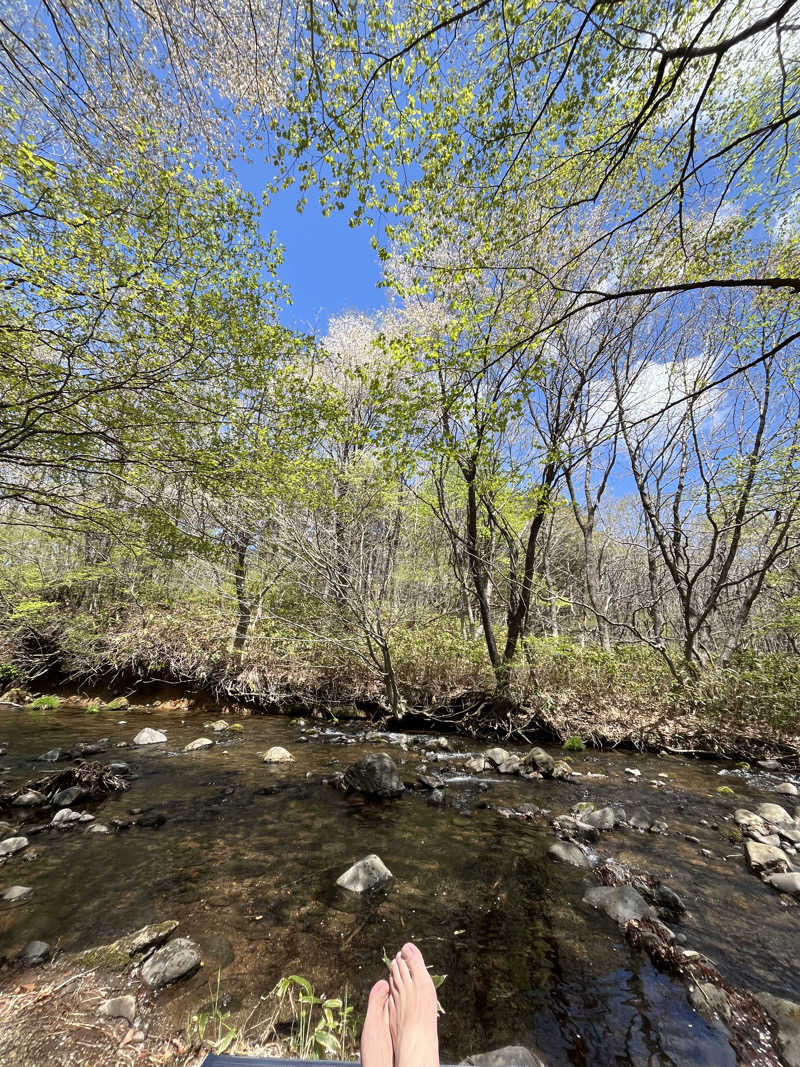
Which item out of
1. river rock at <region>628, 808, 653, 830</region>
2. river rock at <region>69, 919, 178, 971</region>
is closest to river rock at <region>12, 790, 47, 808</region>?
river rock at <region>69, 919, 178, 971</region>

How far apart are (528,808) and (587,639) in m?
9.98

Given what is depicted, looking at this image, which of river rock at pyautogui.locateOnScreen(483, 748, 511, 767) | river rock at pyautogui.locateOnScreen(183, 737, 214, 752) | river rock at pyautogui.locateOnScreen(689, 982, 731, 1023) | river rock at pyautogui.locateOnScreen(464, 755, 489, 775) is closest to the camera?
river rock at pyautogui.locateOnScreen(689, 982, 731, 1023)

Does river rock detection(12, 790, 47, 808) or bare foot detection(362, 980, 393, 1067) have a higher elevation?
bare foot detection(362, 980, 393, 1067)

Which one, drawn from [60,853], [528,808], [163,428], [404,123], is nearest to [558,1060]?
[528,808]

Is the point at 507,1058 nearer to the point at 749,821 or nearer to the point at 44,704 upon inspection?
the point at 749,821

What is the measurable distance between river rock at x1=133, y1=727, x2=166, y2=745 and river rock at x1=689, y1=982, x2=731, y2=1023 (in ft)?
23.0

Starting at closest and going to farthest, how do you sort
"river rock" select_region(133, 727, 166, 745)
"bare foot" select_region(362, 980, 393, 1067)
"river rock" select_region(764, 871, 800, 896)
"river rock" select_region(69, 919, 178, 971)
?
"bare foot" select_region(362, 980, 393, 1067) < "river rock" select_region(69, 919, 178, 971) < "river rock" select_region(764, 871, 800, 896) < "river rock" select_region(133, 727, 166, 745)

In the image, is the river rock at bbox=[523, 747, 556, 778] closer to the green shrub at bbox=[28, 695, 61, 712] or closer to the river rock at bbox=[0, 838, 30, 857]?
the river rock at bbox=[0, 838, 30, 857]

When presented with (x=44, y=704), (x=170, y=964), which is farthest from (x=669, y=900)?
(x=44, y=704)

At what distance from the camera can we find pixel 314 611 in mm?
7609

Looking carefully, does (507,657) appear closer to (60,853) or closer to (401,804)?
(401,804)

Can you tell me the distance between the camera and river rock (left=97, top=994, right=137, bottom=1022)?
1780 mm

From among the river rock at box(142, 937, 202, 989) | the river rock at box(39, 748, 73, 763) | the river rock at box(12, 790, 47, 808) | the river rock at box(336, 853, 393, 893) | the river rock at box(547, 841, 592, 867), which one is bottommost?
the river rock at box(39, 748, 73, 763)

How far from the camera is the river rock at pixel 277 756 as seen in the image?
5641 millimetres
